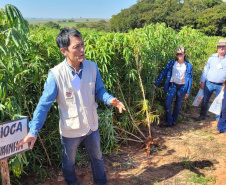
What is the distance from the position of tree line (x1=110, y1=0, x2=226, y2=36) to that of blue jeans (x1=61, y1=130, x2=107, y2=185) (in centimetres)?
2829

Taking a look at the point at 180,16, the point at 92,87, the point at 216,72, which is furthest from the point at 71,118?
the point at 180,16

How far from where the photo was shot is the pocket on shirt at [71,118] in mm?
1867

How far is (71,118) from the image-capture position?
1.88m

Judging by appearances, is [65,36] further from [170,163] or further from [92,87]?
[170,163]

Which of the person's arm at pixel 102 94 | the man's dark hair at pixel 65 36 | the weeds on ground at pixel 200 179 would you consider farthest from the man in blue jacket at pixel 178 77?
the man's dark hair at pixel 65 36

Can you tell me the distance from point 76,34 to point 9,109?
80 cm

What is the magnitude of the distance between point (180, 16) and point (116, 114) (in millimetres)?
35352

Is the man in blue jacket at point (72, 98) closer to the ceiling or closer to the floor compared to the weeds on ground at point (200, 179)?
closer to the ceiling

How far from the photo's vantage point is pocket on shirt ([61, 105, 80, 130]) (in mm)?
1867

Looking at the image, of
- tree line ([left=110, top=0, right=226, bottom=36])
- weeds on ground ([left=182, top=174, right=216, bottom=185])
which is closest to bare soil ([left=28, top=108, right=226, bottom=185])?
weeds on ground ([left=182, top=174, right=216, bottom=185])

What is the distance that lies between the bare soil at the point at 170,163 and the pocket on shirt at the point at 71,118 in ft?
3.01

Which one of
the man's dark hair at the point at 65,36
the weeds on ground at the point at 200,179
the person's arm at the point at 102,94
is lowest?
the weeds on ground at the point at 200,179

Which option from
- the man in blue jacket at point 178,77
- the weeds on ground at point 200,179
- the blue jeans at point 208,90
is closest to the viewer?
the weeds on ground at point 200,179

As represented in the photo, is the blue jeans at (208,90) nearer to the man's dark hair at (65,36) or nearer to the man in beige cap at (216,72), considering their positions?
the man in beige cap at (216,72)
